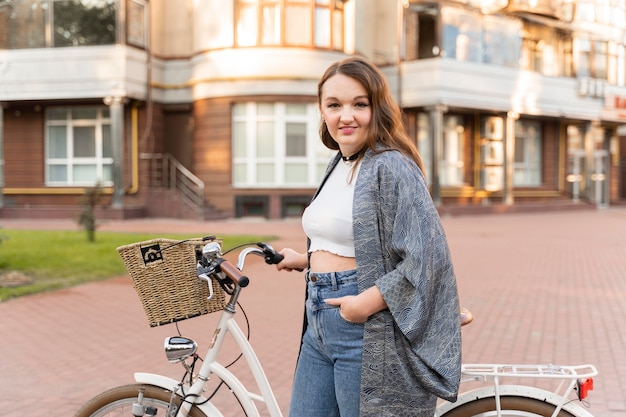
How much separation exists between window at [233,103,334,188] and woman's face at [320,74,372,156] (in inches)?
780

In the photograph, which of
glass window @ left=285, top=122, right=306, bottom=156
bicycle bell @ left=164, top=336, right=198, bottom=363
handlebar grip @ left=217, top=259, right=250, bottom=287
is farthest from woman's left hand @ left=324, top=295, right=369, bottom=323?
glass window @ left=285, top=122, right=306, bottom=156

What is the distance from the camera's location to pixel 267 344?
6070 millimetres

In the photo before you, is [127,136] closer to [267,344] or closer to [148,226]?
[148,226]

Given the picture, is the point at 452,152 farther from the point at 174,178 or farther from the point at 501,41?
the point at 174,178

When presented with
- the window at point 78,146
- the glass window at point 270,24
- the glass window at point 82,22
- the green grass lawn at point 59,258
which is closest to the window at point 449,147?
the glass window at point 270,24

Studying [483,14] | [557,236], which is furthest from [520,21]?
[557,236]

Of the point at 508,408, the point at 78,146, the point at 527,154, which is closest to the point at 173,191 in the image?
the point at 78,146

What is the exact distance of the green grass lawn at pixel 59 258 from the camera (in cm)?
945

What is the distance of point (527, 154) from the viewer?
97.8 ft

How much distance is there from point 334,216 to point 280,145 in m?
20.0

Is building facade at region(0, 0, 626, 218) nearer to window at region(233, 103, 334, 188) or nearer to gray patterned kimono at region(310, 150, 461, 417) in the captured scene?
window at region(233, 103, 334, 188)

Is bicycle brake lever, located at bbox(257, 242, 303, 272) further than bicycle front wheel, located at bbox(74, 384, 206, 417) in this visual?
Yes

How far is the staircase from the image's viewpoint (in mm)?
21656

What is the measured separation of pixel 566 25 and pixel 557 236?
51.8 feet
